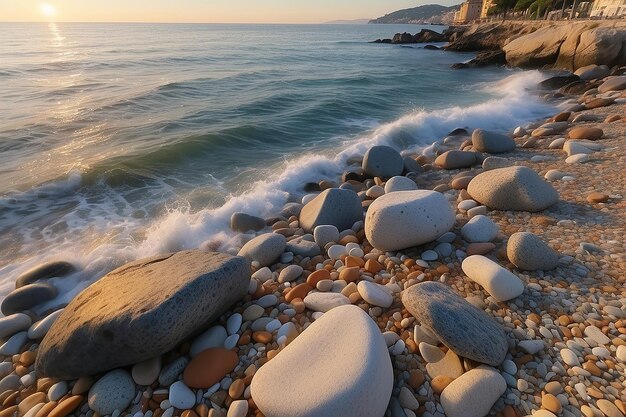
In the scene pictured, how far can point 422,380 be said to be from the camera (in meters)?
2.11

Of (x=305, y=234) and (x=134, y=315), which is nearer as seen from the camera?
(x=134, y=315)

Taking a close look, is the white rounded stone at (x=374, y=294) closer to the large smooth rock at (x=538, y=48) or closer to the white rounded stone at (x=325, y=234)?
the white rounded stone at (x=325, y=234)

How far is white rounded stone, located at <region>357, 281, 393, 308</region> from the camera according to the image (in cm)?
271

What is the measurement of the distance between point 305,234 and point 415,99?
11.3 meters

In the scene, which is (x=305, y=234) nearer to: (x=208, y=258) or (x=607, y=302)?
(x=208, y=258)

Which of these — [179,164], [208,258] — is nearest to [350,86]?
[179,164]

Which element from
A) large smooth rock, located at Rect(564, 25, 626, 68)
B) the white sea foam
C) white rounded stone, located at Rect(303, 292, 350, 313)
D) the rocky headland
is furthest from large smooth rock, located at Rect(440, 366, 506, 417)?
large smooth rock, located at Rect(564, 25, 626, 68)

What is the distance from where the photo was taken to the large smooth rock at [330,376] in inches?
70.4

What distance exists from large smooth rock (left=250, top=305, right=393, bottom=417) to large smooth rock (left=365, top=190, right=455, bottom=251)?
4.21 feet

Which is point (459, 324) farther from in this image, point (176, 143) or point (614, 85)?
point (614, 85)

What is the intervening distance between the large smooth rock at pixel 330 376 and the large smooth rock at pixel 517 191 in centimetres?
264

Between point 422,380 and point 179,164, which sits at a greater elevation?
point 422,380

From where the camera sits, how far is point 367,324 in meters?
2.21

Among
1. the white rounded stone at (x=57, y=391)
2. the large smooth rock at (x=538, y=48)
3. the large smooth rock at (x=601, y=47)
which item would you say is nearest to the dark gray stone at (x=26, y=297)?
the white rounded stone at (x=57, y=391)
